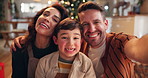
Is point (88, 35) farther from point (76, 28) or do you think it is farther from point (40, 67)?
point (40, 67)

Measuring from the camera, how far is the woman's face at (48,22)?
57 cm

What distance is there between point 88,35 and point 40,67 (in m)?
0.20

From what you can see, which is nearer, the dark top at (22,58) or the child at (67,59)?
the child at (67,59)

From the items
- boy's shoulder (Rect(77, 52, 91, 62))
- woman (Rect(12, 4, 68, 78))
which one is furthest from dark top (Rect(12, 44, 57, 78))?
boy's shoulder (Rect(77, 52, 91, 62))

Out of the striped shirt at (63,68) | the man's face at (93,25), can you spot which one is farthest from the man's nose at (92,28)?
the striped shirt at (63,68)

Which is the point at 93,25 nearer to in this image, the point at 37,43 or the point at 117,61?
the point at 117,61

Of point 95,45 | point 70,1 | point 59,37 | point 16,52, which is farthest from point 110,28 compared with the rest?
point 70,1

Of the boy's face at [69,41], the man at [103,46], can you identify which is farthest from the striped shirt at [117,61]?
the boy's face at [69,41]

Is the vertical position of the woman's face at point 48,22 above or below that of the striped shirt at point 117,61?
above

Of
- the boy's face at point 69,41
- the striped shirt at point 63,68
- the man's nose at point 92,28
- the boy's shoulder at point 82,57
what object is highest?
the man's nose at point 92,28

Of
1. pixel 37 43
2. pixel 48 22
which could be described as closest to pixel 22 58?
pixel 37 43

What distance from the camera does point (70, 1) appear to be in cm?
222

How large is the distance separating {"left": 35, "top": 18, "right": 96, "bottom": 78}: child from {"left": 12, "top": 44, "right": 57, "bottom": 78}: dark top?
0.08 meters

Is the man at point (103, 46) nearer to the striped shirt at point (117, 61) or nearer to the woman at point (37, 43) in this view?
the striped shirt at point (117, 61)
